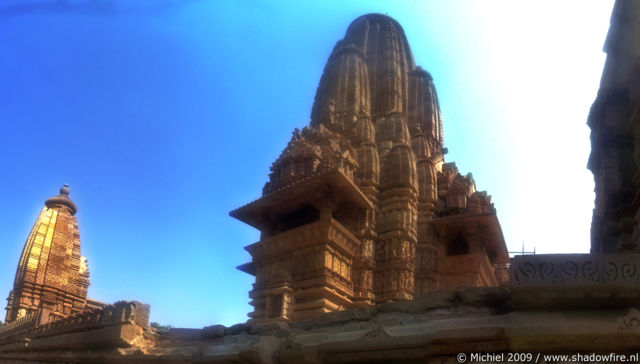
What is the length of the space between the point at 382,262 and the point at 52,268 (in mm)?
18333

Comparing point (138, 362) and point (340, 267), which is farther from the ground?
point (340, 267)

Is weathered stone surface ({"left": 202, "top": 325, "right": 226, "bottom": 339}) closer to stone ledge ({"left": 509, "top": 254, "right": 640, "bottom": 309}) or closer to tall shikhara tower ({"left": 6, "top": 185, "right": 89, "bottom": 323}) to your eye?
stone ledge ({"left": 509, "top": 254, "right": 640, "bottom": 309})

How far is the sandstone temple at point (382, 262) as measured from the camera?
11.6 ft

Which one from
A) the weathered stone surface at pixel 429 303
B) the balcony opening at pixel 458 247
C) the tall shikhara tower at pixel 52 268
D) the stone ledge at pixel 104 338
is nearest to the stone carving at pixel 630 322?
the weathered stone surface at pixel 429 303

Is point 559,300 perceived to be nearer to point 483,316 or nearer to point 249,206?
point 483,316

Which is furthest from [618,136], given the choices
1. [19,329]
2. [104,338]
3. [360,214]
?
[19,329]

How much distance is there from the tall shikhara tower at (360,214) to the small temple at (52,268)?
12.8m

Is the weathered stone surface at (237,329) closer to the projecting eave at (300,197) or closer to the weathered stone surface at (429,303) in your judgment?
the weathered stone surface at (429,303)

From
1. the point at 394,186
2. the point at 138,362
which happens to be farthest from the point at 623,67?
the point at 138,362

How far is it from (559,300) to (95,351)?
582 cm

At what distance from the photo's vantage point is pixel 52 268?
25922 mm

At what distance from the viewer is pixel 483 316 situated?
3.65m

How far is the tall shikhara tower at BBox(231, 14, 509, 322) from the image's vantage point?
1617 cm

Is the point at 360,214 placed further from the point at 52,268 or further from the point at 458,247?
the point at 52,268
